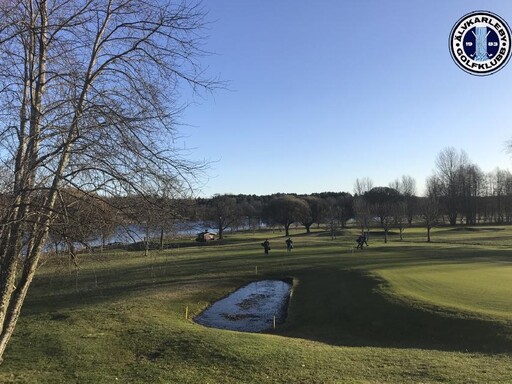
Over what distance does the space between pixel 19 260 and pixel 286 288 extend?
66.5 ft

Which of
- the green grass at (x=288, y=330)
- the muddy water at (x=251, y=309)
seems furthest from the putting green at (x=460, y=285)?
the muddy water at (x=251, y=309)

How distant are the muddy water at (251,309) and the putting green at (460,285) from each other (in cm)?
568

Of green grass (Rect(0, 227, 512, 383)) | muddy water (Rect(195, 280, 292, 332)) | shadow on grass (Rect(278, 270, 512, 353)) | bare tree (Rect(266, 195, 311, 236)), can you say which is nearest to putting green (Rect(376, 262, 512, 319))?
green grass (Rect(0, 227, 512, 383))

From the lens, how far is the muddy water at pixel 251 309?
19700 millimetres

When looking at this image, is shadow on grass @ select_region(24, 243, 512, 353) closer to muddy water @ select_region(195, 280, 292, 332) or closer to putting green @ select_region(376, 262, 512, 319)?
muddy water @ select_region(195, 280, 292, 332)

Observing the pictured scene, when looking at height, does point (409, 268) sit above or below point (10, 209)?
below

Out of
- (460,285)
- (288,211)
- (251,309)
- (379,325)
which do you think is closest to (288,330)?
(379,325)

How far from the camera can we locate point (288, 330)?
715 inches

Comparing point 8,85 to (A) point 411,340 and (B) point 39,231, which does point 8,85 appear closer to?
(B) point 39,231

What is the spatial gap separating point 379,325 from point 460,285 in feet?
20.5

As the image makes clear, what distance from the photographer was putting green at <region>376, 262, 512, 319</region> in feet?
58.1

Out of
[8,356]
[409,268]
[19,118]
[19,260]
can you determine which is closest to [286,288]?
[409,268]

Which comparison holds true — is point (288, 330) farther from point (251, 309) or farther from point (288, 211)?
point (288, 211)

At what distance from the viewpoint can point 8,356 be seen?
520 inches
